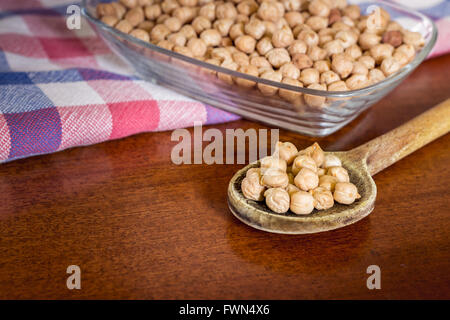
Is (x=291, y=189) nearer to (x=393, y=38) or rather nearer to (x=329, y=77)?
(x=329, y=77)

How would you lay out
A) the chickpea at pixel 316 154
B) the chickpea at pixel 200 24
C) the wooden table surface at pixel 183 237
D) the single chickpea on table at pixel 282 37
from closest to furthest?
the wooden table surface at pixel 183 237 < the chickpea at pixel 316 154 < the single chickpea on table at pixel 282 37 < the chickpea at pixel 200 24

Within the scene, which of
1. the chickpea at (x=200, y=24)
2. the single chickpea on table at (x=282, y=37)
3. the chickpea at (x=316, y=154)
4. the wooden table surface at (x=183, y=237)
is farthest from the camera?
the chickpea at (x=200, y=24)

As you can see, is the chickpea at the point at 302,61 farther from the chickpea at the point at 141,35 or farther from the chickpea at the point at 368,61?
the chickpea at the point at 141,35

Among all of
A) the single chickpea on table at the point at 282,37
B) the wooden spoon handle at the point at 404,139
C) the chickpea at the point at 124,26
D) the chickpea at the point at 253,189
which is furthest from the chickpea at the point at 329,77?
the chickpea at the point at 124,26

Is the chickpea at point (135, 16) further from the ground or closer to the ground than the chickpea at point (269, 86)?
further from the ground

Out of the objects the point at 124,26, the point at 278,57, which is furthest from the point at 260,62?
the point at 124,26
